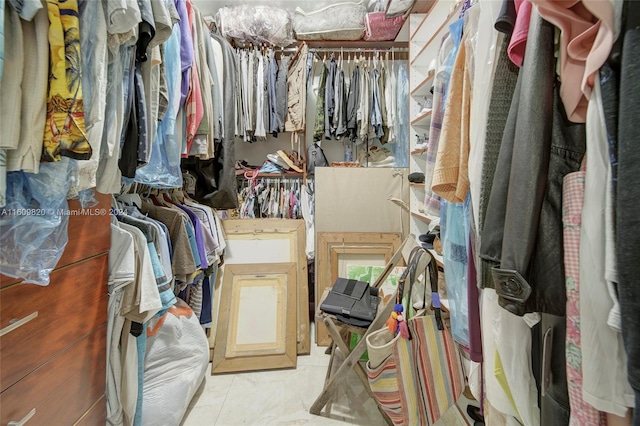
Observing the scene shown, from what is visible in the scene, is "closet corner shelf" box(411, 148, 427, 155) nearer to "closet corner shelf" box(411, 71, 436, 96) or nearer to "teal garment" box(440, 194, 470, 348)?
"closet corner shelf" box(411, 71, 436, 96)

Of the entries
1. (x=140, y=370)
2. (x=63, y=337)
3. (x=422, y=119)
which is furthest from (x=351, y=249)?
(x=63, y=337)

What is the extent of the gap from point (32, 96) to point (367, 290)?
A: 150 centimetres

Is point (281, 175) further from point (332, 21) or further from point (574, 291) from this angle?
point (574, 291)

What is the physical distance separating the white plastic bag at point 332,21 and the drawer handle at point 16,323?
231 cm

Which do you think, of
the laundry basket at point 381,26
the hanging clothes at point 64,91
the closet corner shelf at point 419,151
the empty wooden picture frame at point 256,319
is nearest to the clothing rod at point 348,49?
the laundry basket at point 381,26

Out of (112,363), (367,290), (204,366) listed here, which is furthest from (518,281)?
(204,366)

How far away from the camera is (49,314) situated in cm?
79

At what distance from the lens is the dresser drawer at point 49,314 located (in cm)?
68

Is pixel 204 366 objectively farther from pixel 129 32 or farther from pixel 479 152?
pixel 479 152

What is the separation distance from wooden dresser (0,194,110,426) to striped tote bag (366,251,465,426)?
1.03 metres

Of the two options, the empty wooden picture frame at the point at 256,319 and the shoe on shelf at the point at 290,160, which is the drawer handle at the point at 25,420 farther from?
the shoe on shelf at the point at 290,160

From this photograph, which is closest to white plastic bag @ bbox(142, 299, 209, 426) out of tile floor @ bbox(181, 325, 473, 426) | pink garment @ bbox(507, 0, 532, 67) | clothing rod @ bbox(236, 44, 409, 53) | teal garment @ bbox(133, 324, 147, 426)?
teal garment @ bbox(133, 324, 147, 426)

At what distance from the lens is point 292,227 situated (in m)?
2.12

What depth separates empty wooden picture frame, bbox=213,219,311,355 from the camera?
2018mm
